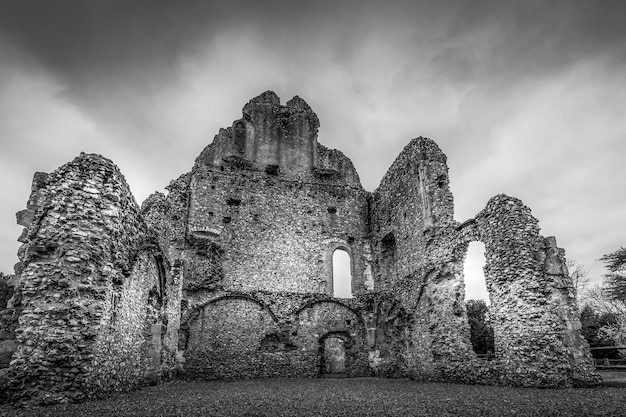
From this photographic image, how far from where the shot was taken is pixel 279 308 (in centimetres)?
1609

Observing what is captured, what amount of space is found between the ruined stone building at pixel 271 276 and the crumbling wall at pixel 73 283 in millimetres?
23

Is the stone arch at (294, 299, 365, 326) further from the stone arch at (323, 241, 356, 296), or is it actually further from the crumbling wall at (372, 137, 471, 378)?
the crumbling wall at (372, 137, 471, 378)

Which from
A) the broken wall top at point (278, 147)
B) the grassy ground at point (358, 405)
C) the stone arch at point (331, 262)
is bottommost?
the grassy ground at point (358, 405)

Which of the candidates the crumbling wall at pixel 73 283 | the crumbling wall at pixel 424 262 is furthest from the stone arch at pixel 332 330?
the crumbling wall at pixel 73 283

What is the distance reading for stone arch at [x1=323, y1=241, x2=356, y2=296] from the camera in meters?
18.0

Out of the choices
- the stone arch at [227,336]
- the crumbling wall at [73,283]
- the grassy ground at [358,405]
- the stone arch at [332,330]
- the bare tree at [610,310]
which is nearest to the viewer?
the grassy ground at [358,405]

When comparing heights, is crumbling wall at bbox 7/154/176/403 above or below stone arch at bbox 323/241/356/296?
below

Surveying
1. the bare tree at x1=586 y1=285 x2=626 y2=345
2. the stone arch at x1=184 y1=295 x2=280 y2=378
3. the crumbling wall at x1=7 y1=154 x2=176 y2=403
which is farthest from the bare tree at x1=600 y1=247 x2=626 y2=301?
the crumbling wall at x1=7 y1=154 x2=176 y2=403

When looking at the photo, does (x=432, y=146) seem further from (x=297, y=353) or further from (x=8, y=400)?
(x=8, y=400)

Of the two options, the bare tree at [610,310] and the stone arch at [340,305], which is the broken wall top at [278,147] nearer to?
the stone arch at [340,305]

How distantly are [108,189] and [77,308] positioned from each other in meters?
2.23

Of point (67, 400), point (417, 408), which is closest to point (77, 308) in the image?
point (67, 400)

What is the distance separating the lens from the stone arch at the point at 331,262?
18.0 meters

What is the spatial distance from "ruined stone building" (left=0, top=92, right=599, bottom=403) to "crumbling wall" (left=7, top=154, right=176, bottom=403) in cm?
2
